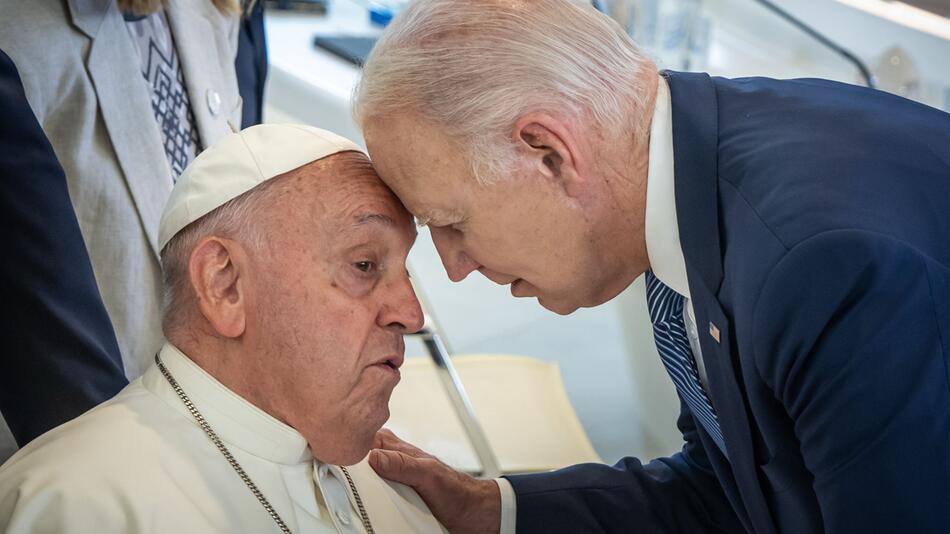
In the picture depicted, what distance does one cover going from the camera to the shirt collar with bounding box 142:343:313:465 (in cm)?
203

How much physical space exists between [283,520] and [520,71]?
855 millimetres

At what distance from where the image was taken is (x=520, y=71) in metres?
1.89

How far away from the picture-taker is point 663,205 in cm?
197

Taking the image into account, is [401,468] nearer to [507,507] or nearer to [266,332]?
[507,507]

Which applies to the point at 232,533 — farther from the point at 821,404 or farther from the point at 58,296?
the point at 821,404

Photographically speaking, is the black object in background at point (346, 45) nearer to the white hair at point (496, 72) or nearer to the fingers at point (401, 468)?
the fingers at point (401, 468)

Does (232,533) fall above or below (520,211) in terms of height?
below

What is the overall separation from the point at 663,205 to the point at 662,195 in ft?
Result: 0.05

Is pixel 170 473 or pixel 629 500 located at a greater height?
pixel 170 473

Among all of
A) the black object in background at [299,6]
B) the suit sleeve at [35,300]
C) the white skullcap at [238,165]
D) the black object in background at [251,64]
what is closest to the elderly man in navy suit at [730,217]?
the white skullcap at [238,165]

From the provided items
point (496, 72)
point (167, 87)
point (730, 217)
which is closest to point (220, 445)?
point (496, 72)

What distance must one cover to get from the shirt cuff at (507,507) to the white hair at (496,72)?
31.7 inches

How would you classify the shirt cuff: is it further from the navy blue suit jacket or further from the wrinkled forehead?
the wrinkled forehead

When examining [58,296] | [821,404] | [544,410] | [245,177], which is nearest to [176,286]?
[245,177]
